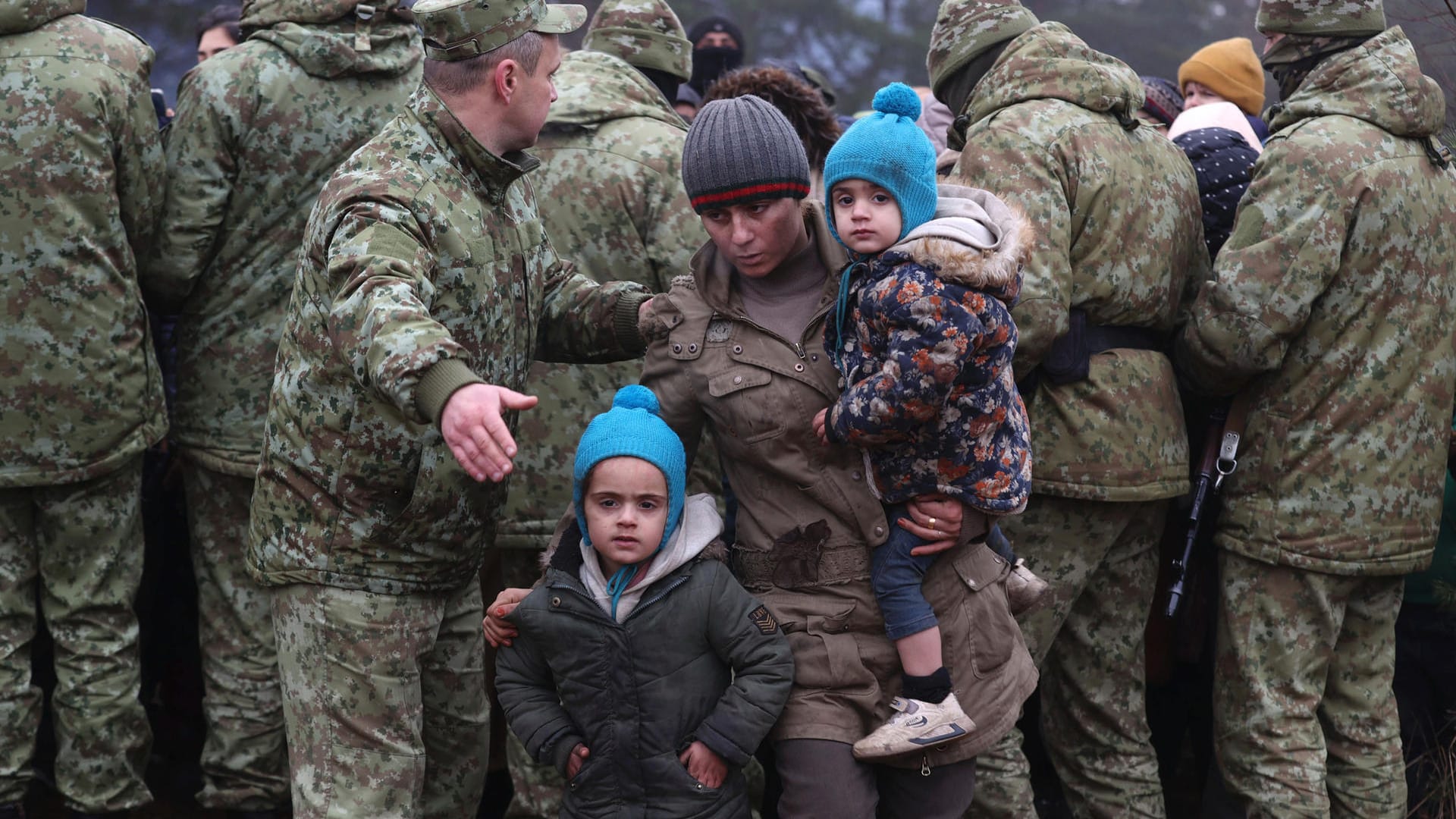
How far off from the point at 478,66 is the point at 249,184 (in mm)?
1443

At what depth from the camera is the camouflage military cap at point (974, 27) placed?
4.17 meters

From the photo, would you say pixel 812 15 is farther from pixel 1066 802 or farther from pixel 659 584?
pixel 659 584

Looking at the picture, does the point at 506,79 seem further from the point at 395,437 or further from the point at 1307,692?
the point at 1307,692

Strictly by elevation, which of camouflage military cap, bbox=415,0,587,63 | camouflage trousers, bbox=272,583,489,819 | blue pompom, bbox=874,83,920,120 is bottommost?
camouflage trousers, bbox=272,583,489,819

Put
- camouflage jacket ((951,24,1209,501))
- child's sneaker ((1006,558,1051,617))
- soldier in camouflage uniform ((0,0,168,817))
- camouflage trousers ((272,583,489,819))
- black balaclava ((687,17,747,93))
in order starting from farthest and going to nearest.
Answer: black balaclava ((687,17,747,93))
soldier in camouflage uniform ((0,0,168,817))
camouflage jacket ((951,24,1209,501))
child's sneaker ((1006,558,1051,617))
camouflage trousers ((272,583,489,819))

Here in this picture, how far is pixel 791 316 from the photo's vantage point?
295cm

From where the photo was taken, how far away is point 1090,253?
12.5ft

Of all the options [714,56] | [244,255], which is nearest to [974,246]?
[244,255]

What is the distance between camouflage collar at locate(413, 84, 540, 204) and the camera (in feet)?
9.72

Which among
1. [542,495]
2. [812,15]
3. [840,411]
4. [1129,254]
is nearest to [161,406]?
[542,495]

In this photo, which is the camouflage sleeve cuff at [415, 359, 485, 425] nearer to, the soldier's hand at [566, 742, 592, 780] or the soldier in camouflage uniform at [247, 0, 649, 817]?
the soldier in camouflage uniform at [247, 0, 649, 817]

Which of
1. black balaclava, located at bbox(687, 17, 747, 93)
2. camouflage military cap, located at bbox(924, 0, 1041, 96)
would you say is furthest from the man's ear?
black balaclava, located at bbox(687, 17, 747, 93)

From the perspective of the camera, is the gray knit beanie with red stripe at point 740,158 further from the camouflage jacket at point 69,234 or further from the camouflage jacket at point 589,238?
the camouflage jacket at point 69,234

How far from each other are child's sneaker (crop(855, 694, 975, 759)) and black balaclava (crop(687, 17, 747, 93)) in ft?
17.1
